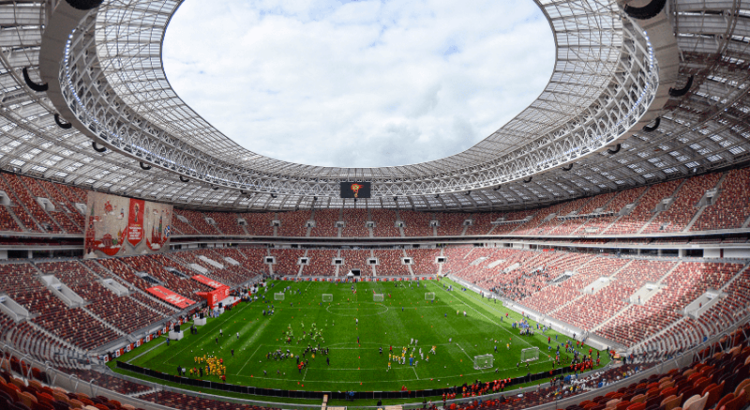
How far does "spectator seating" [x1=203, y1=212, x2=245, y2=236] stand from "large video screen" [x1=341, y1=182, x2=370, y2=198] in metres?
25.7

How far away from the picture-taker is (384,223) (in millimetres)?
70562

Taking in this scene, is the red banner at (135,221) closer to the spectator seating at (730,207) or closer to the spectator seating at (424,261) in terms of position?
the spectator seating at (424,261)

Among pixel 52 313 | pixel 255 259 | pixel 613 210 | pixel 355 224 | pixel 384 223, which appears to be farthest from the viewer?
pixel 384 223

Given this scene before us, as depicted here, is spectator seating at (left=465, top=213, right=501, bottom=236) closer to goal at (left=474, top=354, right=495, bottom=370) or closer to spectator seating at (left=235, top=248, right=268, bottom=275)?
spectator seating at (left=235, top=248, right=268, bottom=275)

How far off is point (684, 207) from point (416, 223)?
139 ft

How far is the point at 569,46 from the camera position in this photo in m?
22.5

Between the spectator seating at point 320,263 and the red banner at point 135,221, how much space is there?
83.9 feet

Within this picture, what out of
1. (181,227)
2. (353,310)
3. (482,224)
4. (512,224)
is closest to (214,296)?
(353,310)

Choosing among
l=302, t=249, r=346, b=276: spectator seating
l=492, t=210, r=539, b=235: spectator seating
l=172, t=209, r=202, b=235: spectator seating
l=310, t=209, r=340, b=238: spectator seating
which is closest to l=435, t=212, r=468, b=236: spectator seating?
l=492, t=210, r=539, b=235: spectator seating

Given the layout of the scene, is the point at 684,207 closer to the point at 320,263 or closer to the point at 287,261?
the point at 320,263

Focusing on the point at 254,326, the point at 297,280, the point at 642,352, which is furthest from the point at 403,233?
the point at 642,352

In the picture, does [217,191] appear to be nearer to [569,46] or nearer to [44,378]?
[44,378]

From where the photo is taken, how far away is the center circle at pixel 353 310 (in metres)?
38.4

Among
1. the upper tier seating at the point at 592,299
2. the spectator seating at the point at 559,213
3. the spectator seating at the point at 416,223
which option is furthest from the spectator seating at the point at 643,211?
the spectator seating at the point at 416,223
